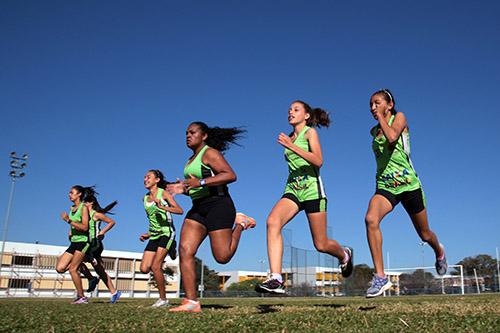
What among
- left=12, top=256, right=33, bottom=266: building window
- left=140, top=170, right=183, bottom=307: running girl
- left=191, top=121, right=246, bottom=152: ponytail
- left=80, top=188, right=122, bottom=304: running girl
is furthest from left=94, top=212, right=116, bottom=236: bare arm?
left=12, top=256, right=33, bottom=266: building window

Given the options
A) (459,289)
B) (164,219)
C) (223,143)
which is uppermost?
(223,143)

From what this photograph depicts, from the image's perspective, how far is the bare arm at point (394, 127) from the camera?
5746 mm

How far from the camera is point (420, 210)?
604 centimetres

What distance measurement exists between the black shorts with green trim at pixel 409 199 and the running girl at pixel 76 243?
21.9 ft

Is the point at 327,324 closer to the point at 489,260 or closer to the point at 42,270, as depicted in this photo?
the point at 42,270

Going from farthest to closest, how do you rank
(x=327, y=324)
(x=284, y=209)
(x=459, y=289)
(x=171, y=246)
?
1. (x=459, y=289)
2. (x=171, y=246)
3. (x=284, y=209)
4. (x=327, y=324)

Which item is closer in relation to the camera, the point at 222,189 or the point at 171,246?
the point at 222,189

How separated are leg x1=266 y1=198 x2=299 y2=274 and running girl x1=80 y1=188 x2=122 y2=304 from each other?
6.05m

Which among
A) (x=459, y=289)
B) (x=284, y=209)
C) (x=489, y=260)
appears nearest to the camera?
(x=284, y=209)

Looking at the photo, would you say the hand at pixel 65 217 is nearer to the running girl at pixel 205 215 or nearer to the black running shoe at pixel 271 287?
the running girl at pixel 205 215

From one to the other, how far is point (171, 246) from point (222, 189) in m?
3.54

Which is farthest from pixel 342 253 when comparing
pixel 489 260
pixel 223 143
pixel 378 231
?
pixel 489 260

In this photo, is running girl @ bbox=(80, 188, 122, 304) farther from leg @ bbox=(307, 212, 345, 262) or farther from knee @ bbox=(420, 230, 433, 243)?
knee @ bbox=(420, 230, 433, 243)

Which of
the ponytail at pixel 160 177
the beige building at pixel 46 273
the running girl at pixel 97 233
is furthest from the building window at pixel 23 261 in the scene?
the ponytail at pixel 160 177
